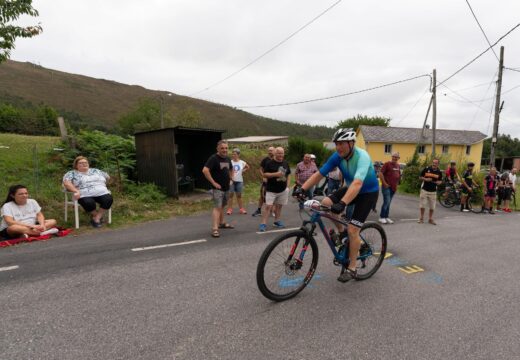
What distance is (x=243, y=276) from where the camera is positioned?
3.85 m

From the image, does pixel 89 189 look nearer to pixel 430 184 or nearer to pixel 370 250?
pixel 370 250

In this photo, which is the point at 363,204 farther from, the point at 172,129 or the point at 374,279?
the point at 172,129

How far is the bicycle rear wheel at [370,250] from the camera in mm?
3861

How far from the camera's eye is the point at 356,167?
11.3 ft

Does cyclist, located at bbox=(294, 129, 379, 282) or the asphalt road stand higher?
cyclist, located at bbox=(294, 129, 379, 282)

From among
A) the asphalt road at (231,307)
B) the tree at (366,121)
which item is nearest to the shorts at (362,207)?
the asphalt road at (231,307)

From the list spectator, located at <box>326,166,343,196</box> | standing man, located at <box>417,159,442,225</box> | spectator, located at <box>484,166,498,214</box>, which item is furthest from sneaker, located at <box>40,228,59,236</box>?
spectator, located at <box>484,166,498,214</box>

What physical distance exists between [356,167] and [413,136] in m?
42.1

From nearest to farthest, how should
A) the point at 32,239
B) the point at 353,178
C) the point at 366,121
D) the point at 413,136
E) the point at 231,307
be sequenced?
the point at 231,307
the point at 353,178
the point at 32,239
the point at 413,136
the point at 366,121

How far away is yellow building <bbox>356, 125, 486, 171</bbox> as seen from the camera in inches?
1516

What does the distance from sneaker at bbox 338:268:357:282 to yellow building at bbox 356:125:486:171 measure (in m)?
36.6

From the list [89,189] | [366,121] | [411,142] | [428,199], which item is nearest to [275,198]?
[89,189]

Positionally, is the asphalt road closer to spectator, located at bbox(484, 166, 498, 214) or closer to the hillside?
spectator, located at bbox(484, 166, 498, 214)

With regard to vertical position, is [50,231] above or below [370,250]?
below
